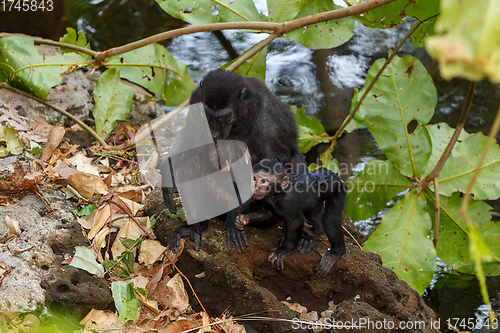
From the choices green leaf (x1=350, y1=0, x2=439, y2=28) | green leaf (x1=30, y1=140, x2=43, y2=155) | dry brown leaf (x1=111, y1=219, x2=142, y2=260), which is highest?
green leaf (x1=350, y1=0, x2=439, y2=28)

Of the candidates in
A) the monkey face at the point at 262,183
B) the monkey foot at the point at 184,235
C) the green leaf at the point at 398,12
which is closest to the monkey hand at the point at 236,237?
the monkey foot at the point at 184,235

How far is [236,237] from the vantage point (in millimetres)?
3363

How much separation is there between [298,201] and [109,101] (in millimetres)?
2468

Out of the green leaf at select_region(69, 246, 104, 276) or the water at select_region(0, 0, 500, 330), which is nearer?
the green leaf at select_region(69, 246, 104, 276)

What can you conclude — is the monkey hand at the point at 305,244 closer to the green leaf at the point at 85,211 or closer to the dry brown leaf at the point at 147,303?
the dry brown leaf at the point at 147,303

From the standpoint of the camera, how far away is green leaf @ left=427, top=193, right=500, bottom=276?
4352 millimetres

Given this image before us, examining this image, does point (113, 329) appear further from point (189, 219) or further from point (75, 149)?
point (75, 149)

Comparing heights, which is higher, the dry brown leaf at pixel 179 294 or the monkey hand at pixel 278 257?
the monkey hand at pixel 278 257

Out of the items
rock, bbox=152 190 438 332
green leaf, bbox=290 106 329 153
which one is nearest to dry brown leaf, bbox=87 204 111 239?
rock, bbox=152 190 438 332

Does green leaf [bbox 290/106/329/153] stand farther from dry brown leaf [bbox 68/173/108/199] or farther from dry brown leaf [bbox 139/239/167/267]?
dry brown leaf [bbox 68/173/108/199]

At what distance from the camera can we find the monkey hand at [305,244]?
11.1 ft

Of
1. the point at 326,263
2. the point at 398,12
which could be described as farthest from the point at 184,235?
the point at 398,12

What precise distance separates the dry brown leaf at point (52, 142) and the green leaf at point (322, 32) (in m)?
2.42

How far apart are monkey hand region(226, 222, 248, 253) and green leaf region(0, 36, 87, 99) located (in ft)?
7.26
